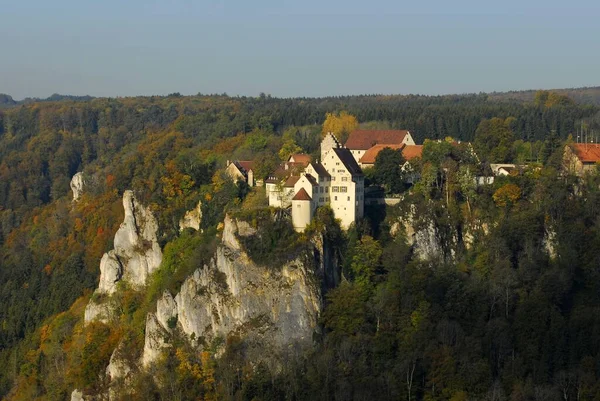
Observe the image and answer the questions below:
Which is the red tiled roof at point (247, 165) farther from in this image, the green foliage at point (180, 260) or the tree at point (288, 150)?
the green foliage at point (180, 260)

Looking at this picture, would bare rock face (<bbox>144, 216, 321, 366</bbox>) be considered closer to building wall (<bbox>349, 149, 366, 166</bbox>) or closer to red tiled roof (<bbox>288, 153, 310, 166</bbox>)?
red tiled roof (<bbox>288, 153, 310, 166</bbox>)

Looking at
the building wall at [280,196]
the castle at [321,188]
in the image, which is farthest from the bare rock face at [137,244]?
the building wall at [280,196]

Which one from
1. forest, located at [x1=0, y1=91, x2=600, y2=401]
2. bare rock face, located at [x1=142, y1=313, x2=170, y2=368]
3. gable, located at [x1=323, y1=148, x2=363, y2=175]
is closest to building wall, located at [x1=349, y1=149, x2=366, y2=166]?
forest, located at [x1=0, y1=91, x2=600, y2=401]

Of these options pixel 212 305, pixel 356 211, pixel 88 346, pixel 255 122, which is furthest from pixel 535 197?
pixel 255 122

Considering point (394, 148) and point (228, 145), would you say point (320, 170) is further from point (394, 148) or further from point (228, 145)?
point (228, 145)

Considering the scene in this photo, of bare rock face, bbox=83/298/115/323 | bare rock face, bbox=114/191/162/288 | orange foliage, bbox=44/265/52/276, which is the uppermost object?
bare rock face, bbox=114/191/162/288

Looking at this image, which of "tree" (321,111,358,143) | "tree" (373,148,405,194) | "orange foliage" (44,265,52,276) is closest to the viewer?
"tree" (373,148,405,194)
